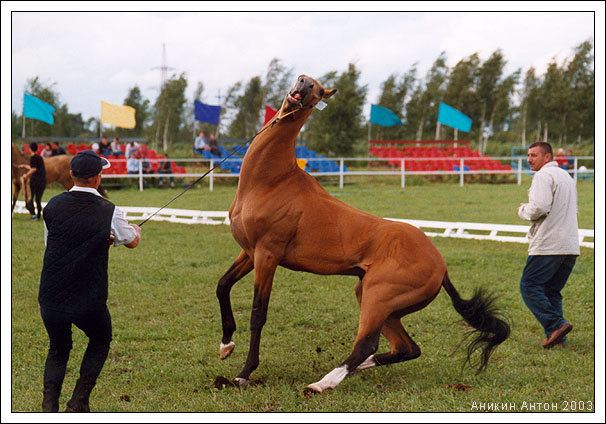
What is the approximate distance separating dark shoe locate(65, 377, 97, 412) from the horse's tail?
261cm

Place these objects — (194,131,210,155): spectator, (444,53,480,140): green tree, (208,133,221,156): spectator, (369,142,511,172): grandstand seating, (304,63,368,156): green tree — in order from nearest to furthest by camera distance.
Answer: (208,133,221,156): spectator, (194,131,210,155): spectator, (369,142,511,172): grandstand seating, (304,63,368,156): green tree, (444,53,480,140): green tree

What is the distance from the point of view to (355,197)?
54.6ft

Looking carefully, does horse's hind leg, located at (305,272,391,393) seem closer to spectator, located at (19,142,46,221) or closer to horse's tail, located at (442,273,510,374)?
horse's tail, located at (442,273,510,374)

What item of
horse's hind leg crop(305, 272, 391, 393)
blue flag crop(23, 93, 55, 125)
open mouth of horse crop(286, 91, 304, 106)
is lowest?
horse's hind leg crop(305, 272, 391, 393)

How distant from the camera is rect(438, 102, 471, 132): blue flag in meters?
26.2

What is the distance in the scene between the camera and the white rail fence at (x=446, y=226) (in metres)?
10.2

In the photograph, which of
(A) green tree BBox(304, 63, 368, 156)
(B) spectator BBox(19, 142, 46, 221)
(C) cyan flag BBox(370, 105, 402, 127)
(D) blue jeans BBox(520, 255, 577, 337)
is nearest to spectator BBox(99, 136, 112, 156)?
(B) spectator BBox(19, 142, 46, 221)

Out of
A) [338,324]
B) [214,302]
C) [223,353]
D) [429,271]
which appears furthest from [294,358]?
[214,302]

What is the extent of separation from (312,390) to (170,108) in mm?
36232

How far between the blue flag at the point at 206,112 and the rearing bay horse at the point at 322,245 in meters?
19.6

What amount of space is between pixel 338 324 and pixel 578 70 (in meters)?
35.6

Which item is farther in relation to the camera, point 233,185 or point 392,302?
point 233,185

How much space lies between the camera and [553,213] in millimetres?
5379

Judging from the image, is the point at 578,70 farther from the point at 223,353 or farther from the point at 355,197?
the point at 223,353
